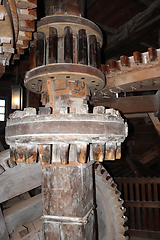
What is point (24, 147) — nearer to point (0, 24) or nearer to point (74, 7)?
point (0, 24)

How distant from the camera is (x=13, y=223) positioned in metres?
1.99

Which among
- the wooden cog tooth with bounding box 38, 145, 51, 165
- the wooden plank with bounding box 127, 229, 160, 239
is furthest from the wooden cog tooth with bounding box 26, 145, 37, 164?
the wooden plank with bounding box 127, 229, 160, 239

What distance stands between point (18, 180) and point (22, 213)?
0.48m

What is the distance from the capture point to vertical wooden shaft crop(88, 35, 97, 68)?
1.43 m

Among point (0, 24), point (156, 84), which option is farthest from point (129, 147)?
point (0, 24)

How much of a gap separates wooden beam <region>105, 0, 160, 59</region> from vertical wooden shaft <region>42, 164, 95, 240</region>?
8.83 ft

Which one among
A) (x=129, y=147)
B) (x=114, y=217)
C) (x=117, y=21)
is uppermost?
(x=117, y=21)

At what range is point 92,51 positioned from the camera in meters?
1.45

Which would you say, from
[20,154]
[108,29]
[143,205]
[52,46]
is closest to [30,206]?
[20,154]

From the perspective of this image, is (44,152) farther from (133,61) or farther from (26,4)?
(133,61)

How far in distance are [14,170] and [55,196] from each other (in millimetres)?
689

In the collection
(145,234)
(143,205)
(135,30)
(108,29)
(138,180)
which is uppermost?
(108,29)

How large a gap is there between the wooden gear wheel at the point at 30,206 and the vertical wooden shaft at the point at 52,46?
945 mm

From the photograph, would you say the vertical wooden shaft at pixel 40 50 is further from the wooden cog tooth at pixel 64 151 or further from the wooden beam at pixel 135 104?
the wooden beam at pixel 135 104
